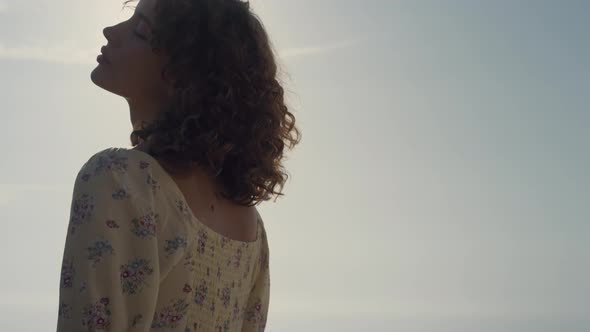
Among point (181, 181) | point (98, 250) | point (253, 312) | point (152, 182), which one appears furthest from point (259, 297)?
point (98, 250)

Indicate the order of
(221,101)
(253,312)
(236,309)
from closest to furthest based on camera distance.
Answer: (221,101), (236,309), (253,312)

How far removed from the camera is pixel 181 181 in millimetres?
1757

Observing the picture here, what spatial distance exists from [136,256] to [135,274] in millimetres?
38

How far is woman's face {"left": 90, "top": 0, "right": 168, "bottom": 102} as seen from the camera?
1.85m

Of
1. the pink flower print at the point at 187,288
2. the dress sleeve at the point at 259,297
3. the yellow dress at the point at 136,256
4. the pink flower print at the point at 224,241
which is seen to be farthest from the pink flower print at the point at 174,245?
the dress sleeve at the point at 259,297

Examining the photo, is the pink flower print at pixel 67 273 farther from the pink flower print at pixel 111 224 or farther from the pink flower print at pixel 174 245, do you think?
the pink flower print at pixel 174 245

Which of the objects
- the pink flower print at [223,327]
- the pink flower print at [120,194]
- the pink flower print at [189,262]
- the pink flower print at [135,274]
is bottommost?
the pink flower print at [135,274]

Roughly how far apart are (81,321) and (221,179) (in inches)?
24.4

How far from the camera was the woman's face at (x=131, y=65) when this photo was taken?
72.8 inches

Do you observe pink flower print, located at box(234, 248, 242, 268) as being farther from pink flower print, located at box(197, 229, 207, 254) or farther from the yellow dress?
pink flower print, located at box(197, 229, 207, 254)

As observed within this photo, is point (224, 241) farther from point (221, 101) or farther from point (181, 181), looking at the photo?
point (221, 101)

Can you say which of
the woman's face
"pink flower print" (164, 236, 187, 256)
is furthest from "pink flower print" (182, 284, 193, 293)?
the woman's face

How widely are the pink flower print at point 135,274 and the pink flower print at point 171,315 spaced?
136 millimetres

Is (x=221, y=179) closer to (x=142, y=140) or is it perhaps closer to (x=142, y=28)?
(x=142, y=140)
